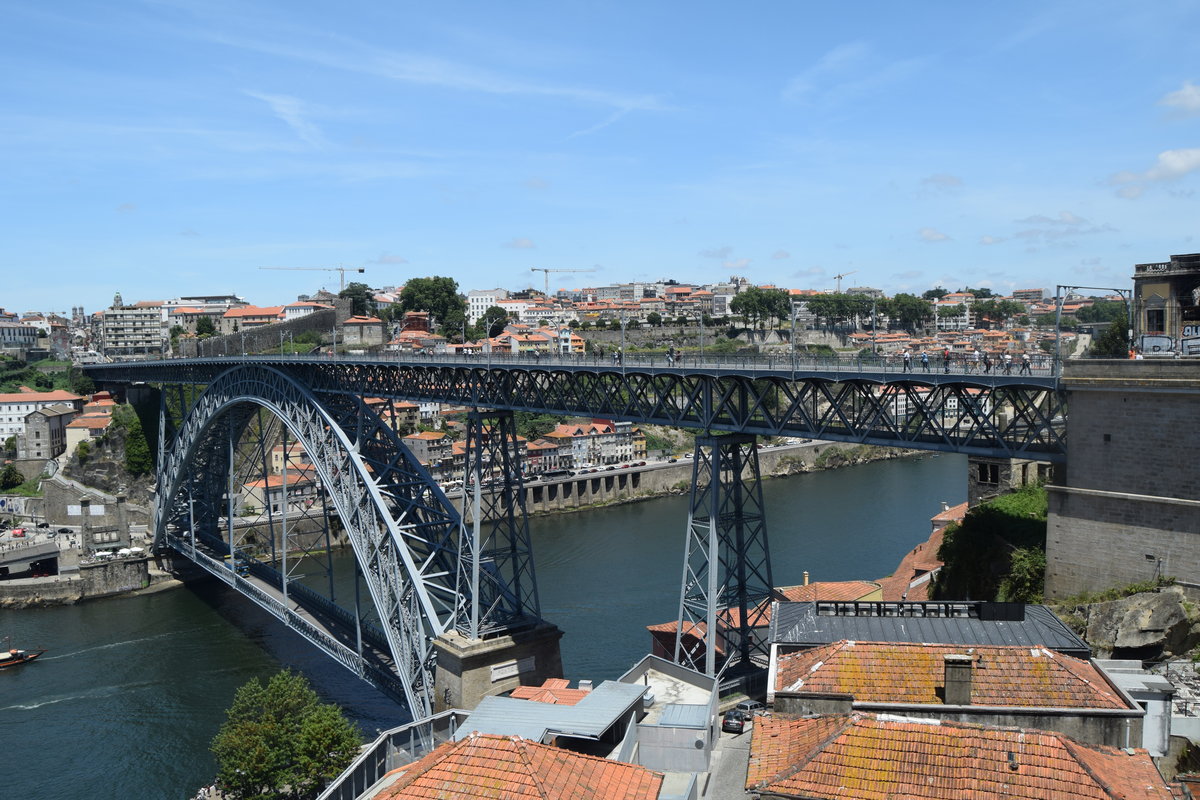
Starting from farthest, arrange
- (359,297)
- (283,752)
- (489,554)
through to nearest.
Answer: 1. (359,297)
2. (489,554)
3. (283,752)

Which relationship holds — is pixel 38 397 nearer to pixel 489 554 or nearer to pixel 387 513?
pixel 387 513

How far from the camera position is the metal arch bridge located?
54.5 feet

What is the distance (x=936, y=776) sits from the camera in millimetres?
8664

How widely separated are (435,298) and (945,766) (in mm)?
81374

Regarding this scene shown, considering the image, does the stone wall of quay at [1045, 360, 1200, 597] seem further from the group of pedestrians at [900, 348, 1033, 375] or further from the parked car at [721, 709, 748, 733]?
the parked car at [721, 709, 748, 733]

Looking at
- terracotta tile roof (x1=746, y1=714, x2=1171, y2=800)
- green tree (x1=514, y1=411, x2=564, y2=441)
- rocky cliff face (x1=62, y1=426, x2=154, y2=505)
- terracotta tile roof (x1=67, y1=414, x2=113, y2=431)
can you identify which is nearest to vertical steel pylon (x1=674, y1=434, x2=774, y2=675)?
terracotta tile roof (x1=746, y1=714, x2=1171, y2=800)

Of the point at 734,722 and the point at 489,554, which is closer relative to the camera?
the point at 734,722

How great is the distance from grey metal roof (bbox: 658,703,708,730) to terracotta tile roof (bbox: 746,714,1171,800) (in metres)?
2.61

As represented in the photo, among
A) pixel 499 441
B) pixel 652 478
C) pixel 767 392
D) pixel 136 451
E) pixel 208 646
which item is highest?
pixel 767 392

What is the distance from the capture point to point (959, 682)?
10.1 m

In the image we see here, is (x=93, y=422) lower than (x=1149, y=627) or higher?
lower

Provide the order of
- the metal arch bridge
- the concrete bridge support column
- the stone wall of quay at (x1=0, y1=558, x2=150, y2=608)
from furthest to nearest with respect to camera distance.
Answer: the stone wall of quay at (x1=0, y1=558, x2=150, y2=608), the concrete bridge support column, the metal arch bridge

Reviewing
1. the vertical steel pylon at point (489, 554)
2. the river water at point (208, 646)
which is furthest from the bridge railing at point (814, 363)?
the river water at point (208, 646)

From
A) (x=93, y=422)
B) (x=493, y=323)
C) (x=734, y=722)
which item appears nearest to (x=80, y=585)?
(x=93, y=422)
